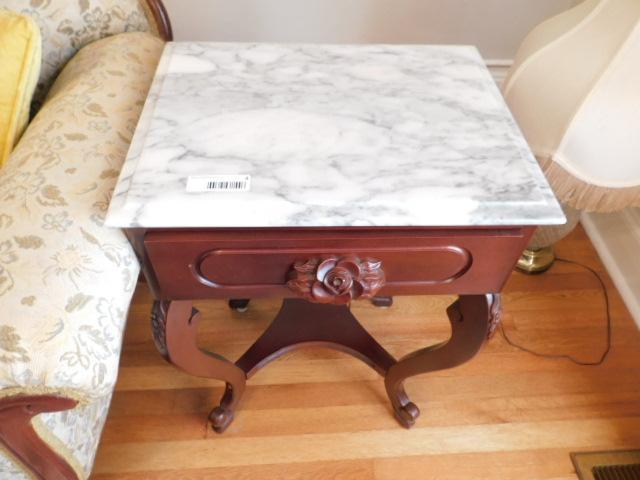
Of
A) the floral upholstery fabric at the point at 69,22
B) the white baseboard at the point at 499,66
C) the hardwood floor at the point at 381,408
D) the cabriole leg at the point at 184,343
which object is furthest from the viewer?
the white baseboard at the point at 499,66

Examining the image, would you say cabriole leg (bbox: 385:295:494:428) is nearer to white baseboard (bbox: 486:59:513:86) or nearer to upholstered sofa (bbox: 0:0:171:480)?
upholstered sofa (bbox: 0:0:171:480)

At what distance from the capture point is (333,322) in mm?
1063

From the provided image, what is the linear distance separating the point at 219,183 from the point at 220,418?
0.57 metres

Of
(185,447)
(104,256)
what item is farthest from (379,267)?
(185,447)

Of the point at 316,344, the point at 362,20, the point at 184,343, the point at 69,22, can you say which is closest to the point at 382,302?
the point at 316,344

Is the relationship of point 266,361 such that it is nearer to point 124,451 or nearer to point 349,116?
point 124,451

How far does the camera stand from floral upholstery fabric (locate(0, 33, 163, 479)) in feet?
1.70

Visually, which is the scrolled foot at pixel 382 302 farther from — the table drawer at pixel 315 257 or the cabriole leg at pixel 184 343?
the table drawer at pixel 315 257

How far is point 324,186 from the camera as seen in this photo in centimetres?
58

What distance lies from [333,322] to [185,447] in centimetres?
37

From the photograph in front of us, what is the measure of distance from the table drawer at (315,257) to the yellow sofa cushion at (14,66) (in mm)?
368

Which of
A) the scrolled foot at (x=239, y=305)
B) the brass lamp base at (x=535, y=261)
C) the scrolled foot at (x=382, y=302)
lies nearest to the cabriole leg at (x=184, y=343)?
the scrolled foot at (x=239, y=305)

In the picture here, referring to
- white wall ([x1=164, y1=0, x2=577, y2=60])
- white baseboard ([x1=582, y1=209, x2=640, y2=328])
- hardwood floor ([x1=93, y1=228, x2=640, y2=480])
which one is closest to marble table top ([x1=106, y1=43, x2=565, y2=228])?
white wall ([x1=164, y1=0, x2=577, y2=60])

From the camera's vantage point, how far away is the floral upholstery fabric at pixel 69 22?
2.83 feet
